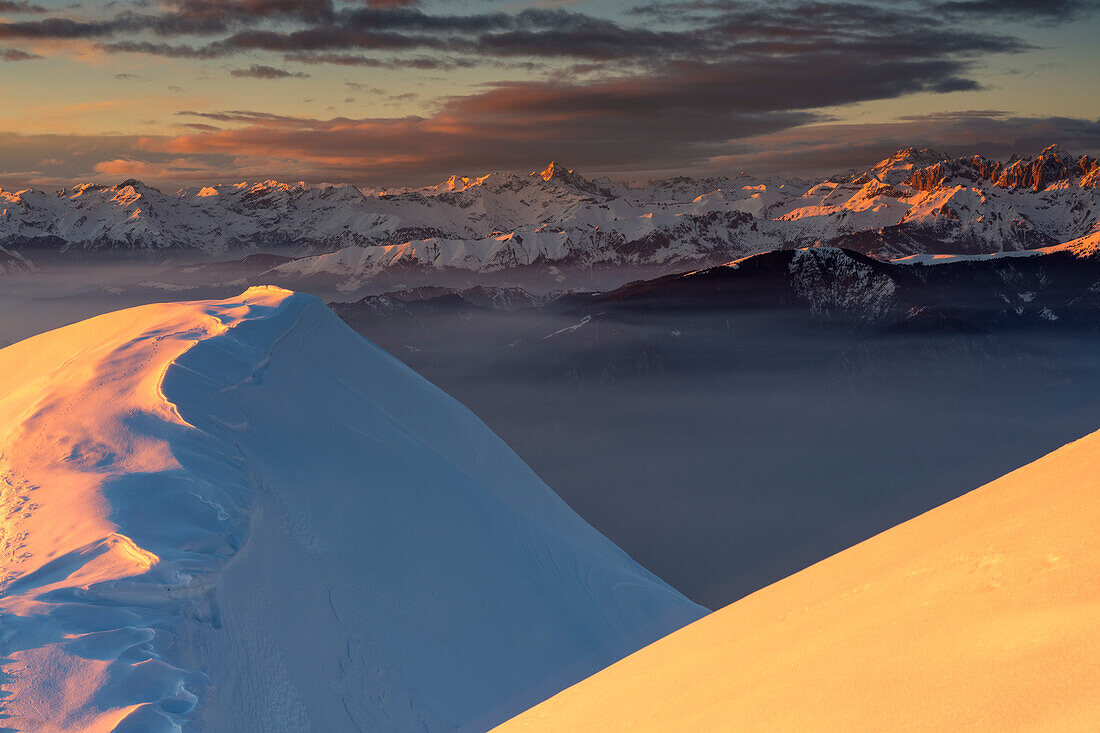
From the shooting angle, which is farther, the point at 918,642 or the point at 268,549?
the point at 268,549

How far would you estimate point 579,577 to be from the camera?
31344 mm

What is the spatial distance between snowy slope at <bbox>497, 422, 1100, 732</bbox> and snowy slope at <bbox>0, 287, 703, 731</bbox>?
443 inches

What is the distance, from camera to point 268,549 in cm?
2225

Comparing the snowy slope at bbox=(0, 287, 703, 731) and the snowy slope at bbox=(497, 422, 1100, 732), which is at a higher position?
the snowy slope at bbox=(497, 422, 1100, 732)

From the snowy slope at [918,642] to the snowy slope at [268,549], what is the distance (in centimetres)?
1126

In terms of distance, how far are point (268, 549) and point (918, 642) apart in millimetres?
18784

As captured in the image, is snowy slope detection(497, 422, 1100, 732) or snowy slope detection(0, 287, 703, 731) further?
snowy slope detection(0, 287, 703, 731)

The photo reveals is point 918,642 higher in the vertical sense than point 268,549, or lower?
higher

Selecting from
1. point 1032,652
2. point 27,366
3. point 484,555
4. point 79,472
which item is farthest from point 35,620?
point 27,366

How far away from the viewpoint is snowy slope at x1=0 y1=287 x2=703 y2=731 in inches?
701

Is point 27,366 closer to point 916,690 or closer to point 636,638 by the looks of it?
point 636,638

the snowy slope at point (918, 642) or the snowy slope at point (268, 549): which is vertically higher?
the snowy slope at point (918, 642)

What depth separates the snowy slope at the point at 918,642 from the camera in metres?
5.29

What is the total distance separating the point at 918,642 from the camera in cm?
651
